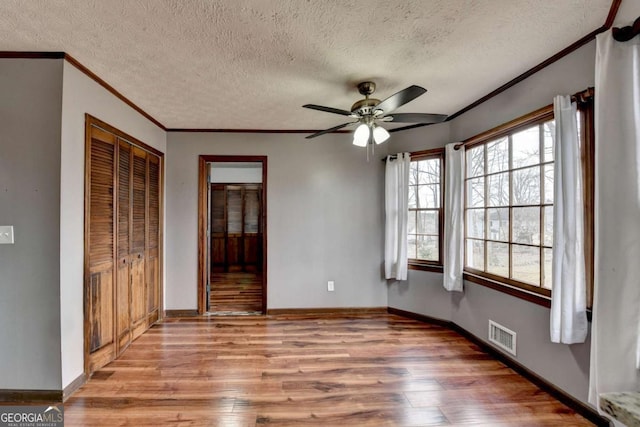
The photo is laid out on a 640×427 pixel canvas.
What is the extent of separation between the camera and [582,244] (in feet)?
5.87

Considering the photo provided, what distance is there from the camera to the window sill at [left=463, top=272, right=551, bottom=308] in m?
2.06

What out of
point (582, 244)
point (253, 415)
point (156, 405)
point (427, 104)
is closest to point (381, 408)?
point (253, 415)

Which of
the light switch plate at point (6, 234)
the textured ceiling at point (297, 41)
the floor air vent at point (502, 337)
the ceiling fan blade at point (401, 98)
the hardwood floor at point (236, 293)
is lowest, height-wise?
the hardwood floor at point (236, 293)

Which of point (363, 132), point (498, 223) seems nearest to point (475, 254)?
point (498, 223)

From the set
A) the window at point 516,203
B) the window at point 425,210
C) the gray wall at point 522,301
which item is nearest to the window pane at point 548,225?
the window at point 516,203

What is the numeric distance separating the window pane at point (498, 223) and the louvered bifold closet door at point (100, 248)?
11.4ft

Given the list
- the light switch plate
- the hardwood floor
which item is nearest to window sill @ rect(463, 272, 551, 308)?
the hardwood floor

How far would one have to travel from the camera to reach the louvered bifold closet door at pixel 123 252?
8.50 feet

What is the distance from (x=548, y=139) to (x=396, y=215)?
5.56 feet

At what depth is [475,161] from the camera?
9.45 ft

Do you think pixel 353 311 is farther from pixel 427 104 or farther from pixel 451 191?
pixel 427 104

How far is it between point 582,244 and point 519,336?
3.11ft

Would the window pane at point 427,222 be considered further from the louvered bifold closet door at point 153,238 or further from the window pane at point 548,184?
the louvered bifold closet door at point 153,238

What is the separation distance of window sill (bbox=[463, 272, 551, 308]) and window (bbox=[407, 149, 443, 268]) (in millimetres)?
482
